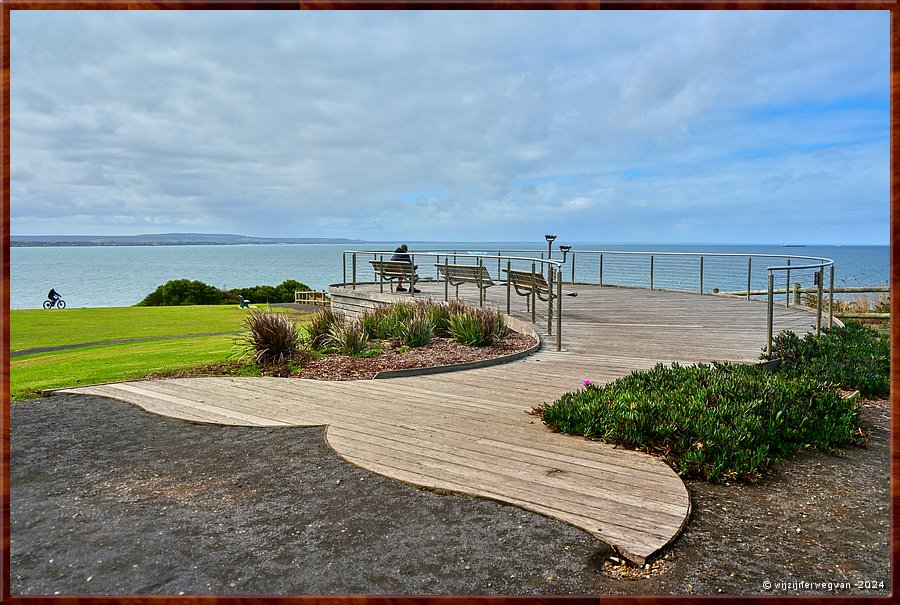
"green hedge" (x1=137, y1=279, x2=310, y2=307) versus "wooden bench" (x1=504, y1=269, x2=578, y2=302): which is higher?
"wooden bench" (x1=504, y1=269, x2=578, y2=302)

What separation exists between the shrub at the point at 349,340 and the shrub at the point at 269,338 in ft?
1.84

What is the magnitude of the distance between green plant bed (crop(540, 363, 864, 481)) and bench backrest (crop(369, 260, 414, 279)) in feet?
25.5

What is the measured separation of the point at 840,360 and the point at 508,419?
423 centimetres

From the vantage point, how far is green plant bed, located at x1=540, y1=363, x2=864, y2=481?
3.78 m

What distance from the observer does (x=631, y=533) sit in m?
2.89

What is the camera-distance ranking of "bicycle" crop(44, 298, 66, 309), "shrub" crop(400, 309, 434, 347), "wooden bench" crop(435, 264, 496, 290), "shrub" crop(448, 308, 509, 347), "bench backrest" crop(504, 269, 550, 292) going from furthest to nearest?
1. "bicycle" crop(44, 298, 66, 309)
2. "wooden bench" crop(435, 264, 496, 290)
3. "bench backrest" crop(504, 269, 550, 292)
4. "shrub" crop(400, 309, 434, 347)
5. "shrub" crop(448, 308, 509, 347)

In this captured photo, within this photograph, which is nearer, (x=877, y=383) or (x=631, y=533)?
(x=631, y=533)

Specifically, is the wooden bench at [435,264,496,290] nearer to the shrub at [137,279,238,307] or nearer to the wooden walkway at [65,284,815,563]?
the wooden walkway at [65,284,815,563]

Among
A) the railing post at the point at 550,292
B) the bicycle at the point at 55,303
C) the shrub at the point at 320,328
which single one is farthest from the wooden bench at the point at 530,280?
the bicycle at the point at 55,303

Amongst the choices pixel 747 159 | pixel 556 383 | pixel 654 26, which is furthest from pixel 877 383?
pixel 747 159

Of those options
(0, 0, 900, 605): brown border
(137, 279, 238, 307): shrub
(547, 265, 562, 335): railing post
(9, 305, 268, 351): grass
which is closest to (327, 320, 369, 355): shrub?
(547, 265, 562, 335): railing post

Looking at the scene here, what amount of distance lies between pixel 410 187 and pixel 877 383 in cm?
11790

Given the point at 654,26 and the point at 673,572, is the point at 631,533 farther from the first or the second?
the point at 654,26

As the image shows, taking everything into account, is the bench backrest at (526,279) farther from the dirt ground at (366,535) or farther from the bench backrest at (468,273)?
the dirt ground at (366,535)
